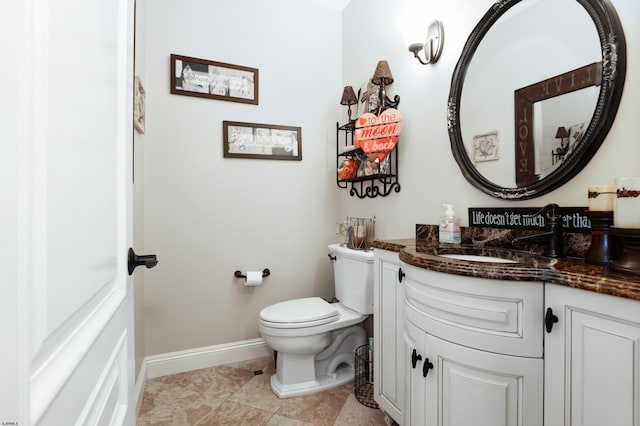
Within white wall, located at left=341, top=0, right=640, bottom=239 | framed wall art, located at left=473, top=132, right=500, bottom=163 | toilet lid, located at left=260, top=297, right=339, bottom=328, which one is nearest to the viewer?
white wall, located at left=341, top=0, right=640, bottom=239

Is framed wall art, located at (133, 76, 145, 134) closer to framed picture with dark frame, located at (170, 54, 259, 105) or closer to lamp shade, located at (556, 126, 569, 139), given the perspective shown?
framed picture with dark frame, located at (170, 54, 259, 105)

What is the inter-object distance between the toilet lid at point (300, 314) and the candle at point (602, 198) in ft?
4.48

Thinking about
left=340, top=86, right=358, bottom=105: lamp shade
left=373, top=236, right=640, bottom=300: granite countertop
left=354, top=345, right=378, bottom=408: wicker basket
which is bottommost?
left=354, top=345, right=378, bottom=408: wicker basket

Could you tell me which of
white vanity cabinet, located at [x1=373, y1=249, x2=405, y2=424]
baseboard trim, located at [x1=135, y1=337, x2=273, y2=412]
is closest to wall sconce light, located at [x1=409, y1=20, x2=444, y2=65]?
white vanity cabinet, located at [x1=373, y1=249, x2=405, y2=424]

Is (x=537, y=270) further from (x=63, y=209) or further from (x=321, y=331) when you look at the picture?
(x=321, y=331)

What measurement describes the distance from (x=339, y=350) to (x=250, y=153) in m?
1.51

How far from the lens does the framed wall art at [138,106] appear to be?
1.69 metres

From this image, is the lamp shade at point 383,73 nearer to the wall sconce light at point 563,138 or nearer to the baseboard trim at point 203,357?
the wall sconce light at point 563,138

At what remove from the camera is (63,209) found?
36 cm

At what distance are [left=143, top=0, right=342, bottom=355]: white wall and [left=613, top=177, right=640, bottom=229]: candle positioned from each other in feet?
6.27

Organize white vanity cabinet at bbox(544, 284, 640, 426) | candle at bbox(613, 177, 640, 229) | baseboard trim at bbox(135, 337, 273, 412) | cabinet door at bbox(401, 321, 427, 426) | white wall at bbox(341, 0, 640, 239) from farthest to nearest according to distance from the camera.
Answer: baseboard trim at bbox(135, 337, 273, 412), cabinet door at bbox(401, 321, 427, 426), white wall at bbox(341, 0, 640, 239), candle at bbox(613, 177, 640, 229), white vanity cabinet at bbox(544, 284, 640, 426)

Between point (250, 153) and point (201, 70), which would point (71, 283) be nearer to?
point (250, 153)

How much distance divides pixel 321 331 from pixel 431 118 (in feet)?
4.46

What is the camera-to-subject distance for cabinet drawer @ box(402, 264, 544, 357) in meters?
0.87
